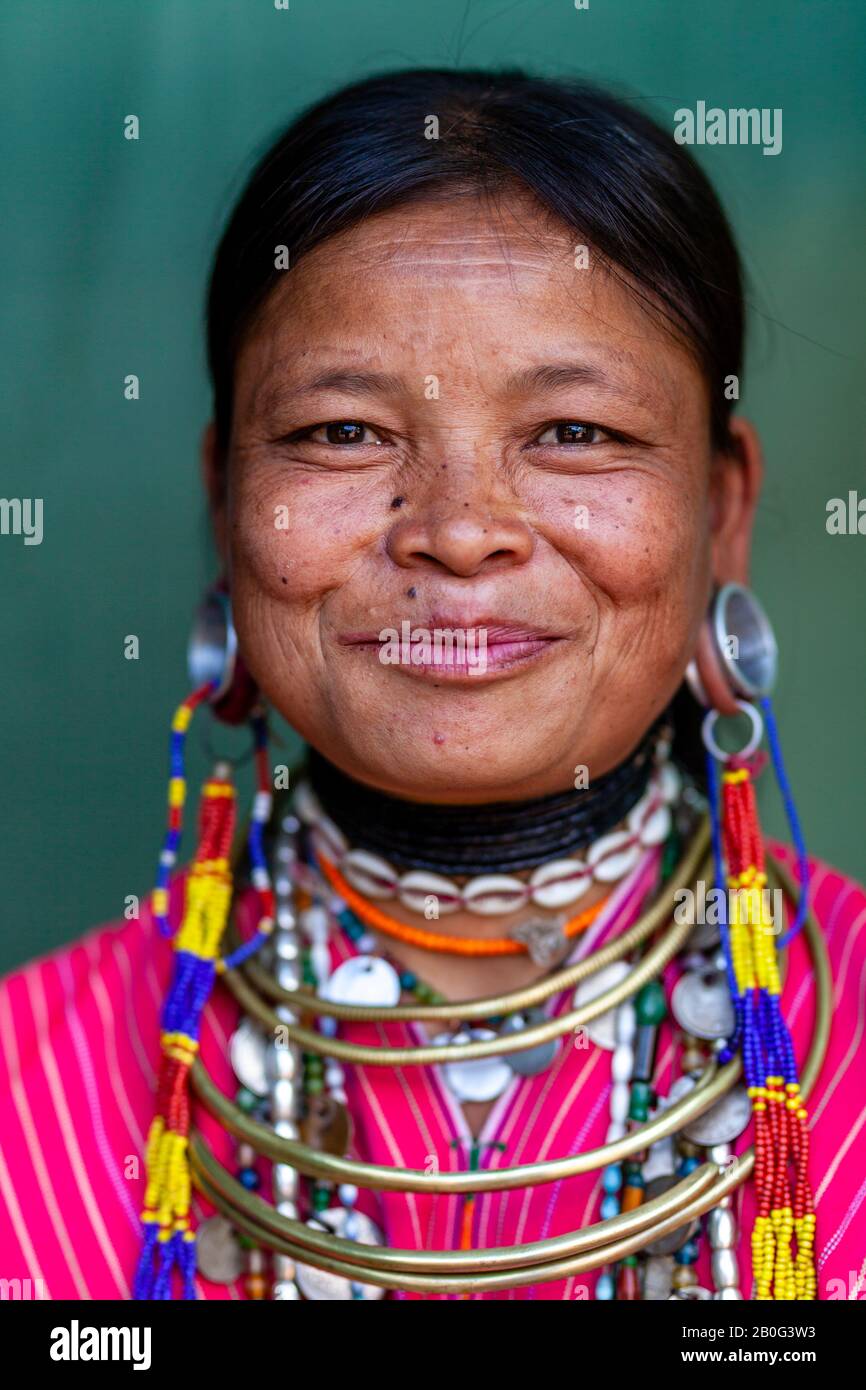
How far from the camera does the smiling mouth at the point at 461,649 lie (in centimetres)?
167

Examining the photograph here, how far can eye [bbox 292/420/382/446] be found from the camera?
69.6 inches

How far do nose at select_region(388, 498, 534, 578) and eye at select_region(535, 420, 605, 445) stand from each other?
0.39 feet

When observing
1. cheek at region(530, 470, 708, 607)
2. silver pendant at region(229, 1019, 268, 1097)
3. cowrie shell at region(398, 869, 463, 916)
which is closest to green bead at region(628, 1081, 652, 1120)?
→ cowrie shell at region(398, 869, 463, 916)

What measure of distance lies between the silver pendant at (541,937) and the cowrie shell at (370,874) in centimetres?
17

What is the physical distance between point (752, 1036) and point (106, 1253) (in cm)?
85

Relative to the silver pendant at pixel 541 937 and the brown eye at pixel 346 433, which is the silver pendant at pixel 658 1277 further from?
the brown eye at pixel 346 433

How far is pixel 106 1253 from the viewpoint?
187cm

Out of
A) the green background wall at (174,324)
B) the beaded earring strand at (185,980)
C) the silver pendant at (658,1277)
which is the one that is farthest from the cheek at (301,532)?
the green background wall at (174,324)

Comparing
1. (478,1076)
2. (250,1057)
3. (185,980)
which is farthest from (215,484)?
(478,1076)

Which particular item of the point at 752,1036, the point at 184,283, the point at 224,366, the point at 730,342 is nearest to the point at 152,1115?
the point at 752,1036
